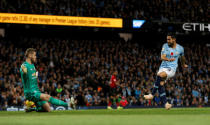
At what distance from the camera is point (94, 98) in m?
20.7

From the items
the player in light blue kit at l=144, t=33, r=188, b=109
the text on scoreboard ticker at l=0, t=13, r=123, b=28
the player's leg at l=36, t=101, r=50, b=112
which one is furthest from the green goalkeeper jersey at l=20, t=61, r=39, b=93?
the text on scoreboard ticker at l=0, t=13, r=123, b=28

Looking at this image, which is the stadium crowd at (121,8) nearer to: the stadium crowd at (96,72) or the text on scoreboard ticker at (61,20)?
the text on scoreboard ticker at (61,20)

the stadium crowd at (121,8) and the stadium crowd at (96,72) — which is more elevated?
the stadium crowd at (121,8)

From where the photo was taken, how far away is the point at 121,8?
2692cm

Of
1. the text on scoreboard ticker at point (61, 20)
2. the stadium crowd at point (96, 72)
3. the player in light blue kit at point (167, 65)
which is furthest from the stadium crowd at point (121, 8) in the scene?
the player in light blue kit at point (167, 65)

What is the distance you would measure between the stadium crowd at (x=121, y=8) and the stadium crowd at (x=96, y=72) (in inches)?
104

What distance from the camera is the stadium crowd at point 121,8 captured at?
79.2 ft

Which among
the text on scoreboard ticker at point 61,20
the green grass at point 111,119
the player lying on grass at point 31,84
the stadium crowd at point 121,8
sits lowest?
the green grass at point 111,119

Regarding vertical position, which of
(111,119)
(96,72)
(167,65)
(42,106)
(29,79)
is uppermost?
(96,72)

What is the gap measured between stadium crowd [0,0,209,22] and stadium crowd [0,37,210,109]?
8.66ft

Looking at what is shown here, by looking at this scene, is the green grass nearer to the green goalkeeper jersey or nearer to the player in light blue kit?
the green goalkeeper jersey

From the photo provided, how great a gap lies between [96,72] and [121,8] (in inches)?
239

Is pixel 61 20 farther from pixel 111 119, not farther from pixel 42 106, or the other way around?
pixel 111 119

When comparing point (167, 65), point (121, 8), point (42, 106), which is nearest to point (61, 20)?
point (121, 8)
